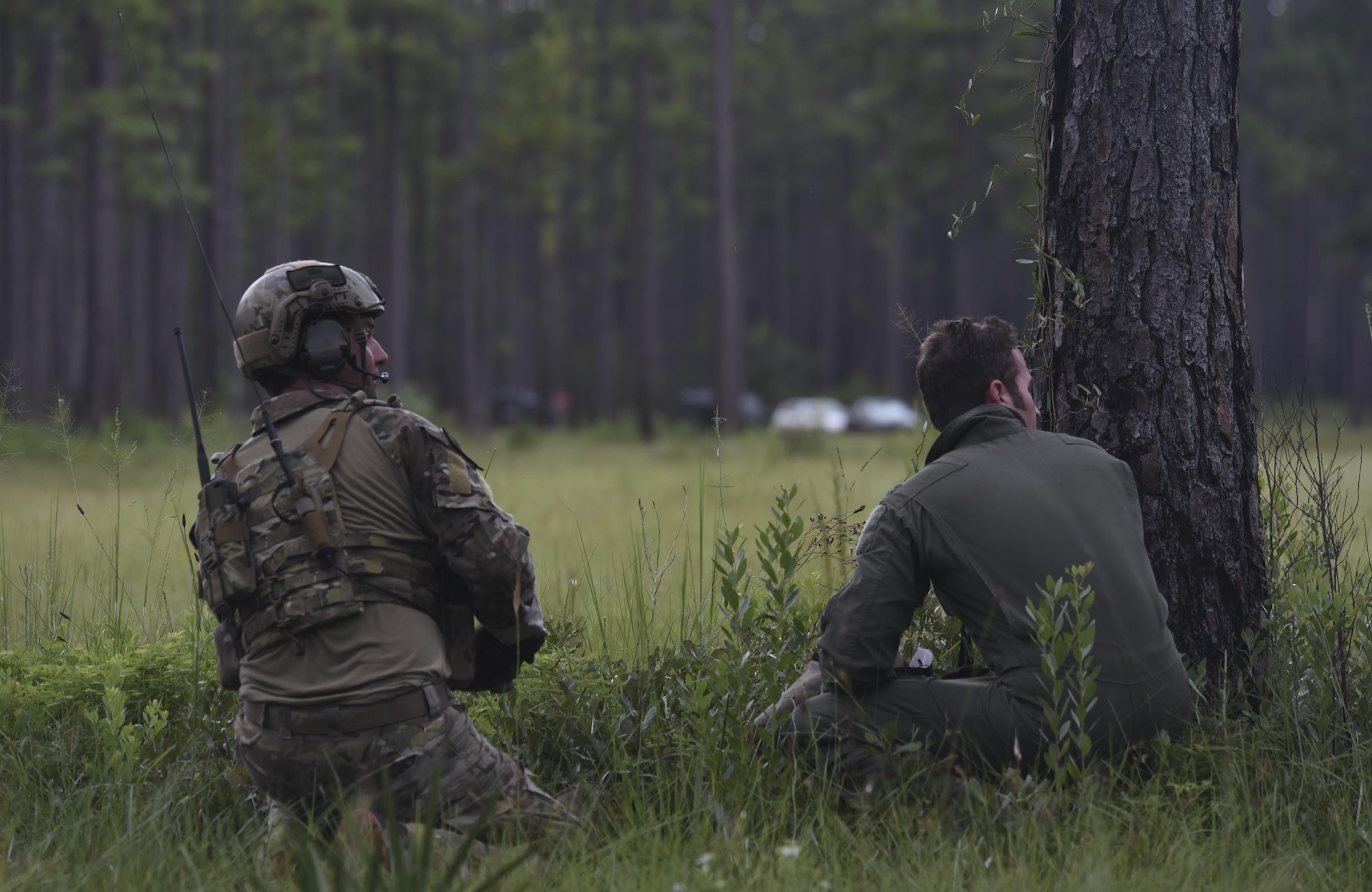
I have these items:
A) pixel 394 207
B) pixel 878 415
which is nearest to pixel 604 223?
pixel 394 207

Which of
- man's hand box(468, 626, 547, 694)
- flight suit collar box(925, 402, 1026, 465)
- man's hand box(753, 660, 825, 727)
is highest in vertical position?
flight suit collar box(925, 402, 1026, 465)

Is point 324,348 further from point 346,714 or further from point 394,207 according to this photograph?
point 394,207

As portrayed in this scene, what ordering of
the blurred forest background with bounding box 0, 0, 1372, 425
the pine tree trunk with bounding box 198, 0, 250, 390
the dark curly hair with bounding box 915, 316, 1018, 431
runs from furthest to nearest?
the blurred forest background with bounding box 0, 0, 1372, 425, the pine tree trunk with bounding box 198, 0, 250, 390, the dark curly hair with bounding box 915, 316, 1018, 431

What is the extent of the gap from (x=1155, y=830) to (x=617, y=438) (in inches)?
953

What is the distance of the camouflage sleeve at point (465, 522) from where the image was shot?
9.75 ft

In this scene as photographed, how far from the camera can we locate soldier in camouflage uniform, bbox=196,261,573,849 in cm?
288

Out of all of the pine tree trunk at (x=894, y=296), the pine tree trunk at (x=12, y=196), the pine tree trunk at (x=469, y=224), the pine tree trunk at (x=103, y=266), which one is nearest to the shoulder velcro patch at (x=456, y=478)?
the pine tree trunk at (x=103, y=266)

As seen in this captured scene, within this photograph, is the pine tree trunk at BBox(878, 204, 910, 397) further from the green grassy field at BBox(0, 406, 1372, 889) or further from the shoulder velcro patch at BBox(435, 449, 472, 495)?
the shoulder velcro patch at BBox(435, 449, 472, 495)

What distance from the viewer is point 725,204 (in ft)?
75.0

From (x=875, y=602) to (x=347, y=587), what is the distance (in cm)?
137

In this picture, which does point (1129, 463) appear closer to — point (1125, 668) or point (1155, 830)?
point (1125, 668)

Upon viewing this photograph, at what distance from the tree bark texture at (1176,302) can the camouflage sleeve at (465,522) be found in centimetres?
190

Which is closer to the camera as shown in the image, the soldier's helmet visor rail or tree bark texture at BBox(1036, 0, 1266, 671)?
the soldier's helmet visor rail

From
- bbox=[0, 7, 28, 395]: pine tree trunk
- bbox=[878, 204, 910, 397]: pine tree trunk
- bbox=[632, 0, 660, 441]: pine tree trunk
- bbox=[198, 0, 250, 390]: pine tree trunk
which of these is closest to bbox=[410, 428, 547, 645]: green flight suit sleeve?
bbox=[198, 0, 250, 390]: pine tree trunk
